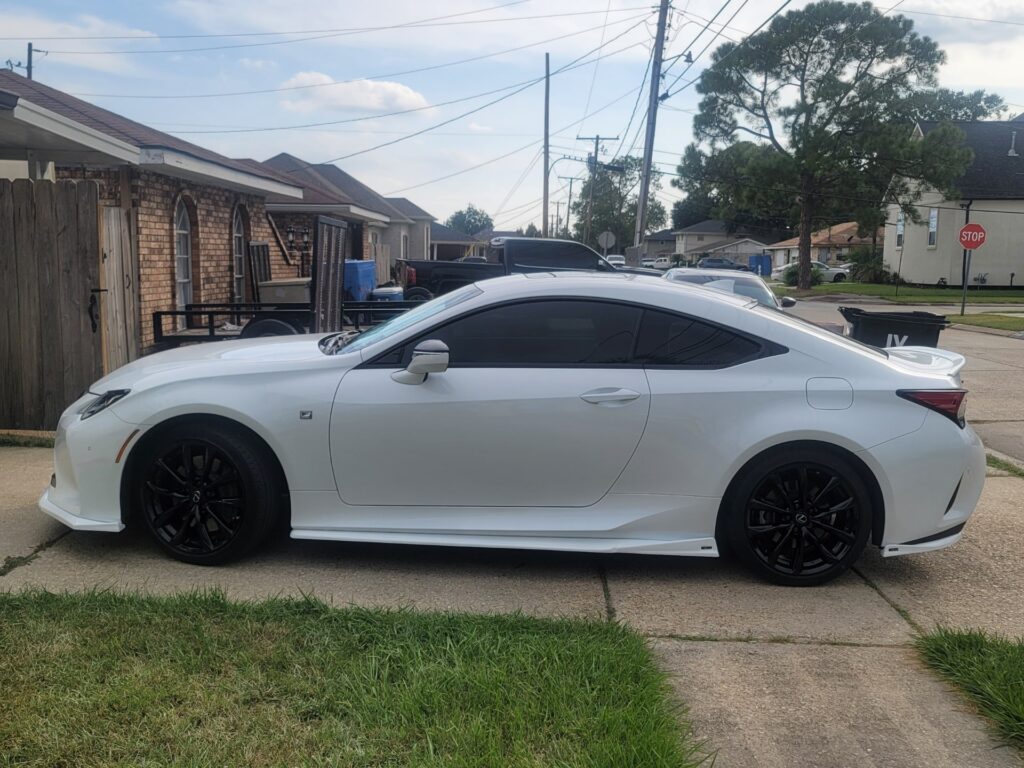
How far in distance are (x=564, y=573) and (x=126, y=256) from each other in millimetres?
6072

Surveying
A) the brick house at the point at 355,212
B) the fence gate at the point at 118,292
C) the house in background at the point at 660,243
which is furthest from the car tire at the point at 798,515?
the house in background at the point at 660,243

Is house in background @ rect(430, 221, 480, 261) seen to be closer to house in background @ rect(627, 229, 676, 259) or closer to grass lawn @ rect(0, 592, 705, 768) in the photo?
grass lawn @ rect(0, 592, 705, 768)

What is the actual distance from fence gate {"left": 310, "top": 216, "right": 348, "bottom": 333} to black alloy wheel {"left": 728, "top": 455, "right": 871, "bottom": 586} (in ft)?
25.4

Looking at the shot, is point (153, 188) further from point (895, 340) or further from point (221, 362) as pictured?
point (895, 340)

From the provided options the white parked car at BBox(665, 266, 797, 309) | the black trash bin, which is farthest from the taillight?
the white parked car at BBox(665, 266, 797, 309)

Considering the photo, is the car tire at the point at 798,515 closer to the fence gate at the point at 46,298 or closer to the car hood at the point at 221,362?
the car hood at the point at 221,362

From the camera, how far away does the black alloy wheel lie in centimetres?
445

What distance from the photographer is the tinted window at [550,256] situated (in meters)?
16.0

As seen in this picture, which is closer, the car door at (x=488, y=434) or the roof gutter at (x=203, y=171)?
the car door at (x=488, y=434)

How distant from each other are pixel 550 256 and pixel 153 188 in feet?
21.8

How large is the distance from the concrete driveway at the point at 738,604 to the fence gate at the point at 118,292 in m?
2.89

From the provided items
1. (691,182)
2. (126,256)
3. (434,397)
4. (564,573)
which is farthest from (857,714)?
(691,182)

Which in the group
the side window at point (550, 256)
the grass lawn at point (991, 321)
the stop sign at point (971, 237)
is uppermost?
the stop sign at point (971, 237)

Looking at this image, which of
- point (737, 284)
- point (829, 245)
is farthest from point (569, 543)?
point (829, 245)
